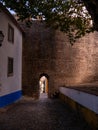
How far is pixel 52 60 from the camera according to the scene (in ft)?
79.3

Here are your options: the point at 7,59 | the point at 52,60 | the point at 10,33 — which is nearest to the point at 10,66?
the point at 7,59

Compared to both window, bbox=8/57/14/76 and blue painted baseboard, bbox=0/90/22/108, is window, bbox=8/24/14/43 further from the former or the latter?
blue painted baseboard, bbox=0/90/22/108

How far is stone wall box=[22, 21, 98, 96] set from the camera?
950 inches

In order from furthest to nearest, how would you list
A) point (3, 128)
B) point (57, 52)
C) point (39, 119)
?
point (57, 52), point (39, 119), point (3, 128)

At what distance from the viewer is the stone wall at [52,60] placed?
79.2 ft

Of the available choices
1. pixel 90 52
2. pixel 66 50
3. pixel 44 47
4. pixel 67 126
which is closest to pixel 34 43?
pixel 44 47

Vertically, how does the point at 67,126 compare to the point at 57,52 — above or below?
below

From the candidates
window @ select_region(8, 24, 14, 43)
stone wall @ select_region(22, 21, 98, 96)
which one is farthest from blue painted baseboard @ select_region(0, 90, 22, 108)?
stone wall @ select_region(22, 21, 98, 96)

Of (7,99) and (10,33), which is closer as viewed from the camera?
(7,99)

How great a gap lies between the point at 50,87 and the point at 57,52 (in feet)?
10.4

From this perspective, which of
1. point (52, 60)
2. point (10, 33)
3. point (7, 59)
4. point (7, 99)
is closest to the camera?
point (7, 99)

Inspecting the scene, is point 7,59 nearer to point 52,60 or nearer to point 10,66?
point 10,66

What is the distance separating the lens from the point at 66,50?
24.5m

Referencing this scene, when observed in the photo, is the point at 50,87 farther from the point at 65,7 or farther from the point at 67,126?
the point at 67,126
